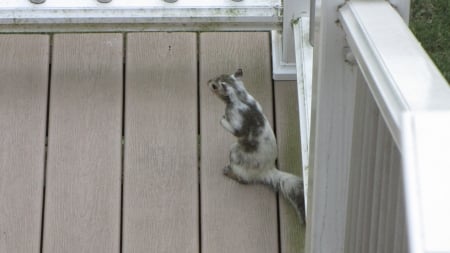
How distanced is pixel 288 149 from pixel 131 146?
0.42m

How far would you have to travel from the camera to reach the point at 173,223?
8.31 feet

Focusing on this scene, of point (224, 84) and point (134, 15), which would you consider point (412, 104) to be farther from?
point (134, 15)

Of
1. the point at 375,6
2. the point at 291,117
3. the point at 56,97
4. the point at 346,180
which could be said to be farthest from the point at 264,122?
the point at 375,6

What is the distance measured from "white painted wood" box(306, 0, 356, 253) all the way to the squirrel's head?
0.85m

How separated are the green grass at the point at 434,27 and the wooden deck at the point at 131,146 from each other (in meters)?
0.88

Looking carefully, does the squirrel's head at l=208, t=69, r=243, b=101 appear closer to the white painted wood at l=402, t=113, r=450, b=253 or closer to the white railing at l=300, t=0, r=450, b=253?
the white railing at l=300, t=0, r=450, b=253

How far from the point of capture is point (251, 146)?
261 cm

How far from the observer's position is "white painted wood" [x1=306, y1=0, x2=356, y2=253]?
5.18 ft

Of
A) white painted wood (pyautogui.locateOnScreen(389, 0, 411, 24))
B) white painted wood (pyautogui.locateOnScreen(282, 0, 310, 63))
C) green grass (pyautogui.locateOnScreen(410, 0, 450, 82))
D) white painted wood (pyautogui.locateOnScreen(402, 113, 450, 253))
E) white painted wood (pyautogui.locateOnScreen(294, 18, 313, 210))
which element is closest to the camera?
white painted wood (pyautogui.locateOnScreen(402, 113, 450, 253))

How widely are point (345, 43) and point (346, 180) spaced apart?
263 mm

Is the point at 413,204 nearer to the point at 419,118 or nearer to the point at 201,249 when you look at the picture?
the point at 419,118

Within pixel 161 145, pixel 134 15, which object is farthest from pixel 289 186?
pixel 134 15

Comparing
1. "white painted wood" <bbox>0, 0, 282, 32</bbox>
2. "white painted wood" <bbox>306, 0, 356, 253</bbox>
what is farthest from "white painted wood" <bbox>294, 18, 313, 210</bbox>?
"white painted wood" <bbox>306, 0, 356, 253</bbox>

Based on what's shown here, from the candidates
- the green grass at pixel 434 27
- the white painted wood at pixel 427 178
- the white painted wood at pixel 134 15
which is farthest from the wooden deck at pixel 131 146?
the white painted wood at pixel 427 178
